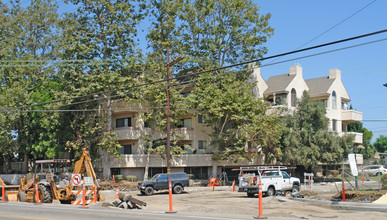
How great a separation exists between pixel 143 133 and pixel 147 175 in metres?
4.91

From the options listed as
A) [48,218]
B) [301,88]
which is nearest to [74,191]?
[48,218]

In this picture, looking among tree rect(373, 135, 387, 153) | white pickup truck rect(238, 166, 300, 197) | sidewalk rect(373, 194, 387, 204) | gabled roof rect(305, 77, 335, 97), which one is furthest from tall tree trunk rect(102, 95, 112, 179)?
tree rect(373, 135, 387, 153)

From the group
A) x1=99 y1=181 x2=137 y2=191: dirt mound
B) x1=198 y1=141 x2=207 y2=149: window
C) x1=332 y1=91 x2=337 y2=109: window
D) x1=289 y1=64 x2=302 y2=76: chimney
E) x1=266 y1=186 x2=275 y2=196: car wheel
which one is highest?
x1=289 y1=64 x2=302 y2=76: chimney

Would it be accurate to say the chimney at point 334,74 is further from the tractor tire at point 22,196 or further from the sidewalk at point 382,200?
the tractor tire at point 22,196

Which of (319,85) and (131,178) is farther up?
(319,85)

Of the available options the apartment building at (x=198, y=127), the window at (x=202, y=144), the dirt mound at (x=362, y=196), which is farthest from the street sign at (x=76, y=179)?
the window at (x=202, y=144)

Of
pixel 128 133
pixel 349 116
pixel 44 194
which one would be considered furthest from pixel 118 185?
pixel 349 116

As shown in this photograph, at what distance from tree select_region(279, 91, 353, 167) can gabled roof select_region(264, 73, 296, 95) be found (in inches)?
215

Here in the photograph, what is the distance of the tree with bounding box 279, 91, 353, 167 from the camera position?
47.6m

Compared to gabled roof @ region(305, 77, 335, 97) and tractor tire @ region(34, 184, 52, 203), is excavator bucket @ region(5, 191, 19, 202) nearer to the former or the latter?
tractor tire @ region(34, 184, 52, 203)

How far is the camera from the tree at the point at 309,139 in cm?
4762

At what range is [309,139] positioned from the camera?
4841cm

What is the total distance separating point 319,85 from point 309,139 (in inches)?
531

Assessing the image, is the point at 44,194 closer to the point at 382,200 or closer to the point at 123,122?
the point at 382,200
